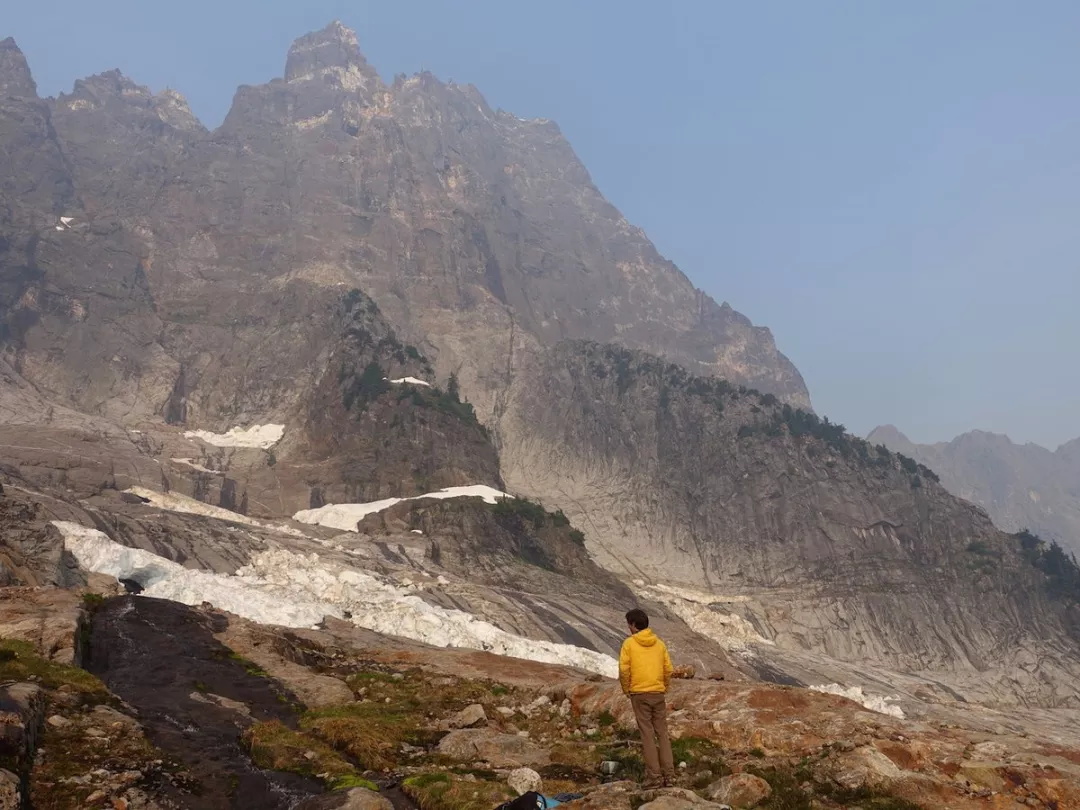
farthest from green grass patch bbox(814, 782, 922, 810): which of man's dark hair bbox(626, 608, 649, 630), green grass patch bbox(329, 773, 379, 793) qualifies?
green grass patch bbox(329, 773, 379, 793)

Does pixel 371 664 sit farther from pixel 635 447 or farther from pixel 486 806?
pixel 635 447

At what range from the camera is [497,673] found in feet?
110

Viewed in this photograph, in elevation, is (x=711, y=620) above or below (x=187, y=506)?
below

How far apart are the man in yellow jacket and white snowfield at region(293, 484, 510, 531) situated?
10751 centimetres

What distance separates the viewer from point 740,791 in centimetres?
1374

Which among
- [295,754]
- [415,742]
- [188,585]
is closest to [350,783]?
[295,754]

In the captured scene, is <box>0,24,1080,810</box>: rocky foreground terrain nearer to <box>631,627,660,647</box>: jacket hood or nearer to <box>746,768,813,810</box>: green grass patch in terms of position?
<box>746,768,813,810</box>: green grass patch

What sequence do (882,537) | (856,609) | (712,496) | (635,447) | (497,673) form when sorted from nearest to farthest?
1. (497,673)
2. (856,609)
3. (882,537)
4. (712,496)
5. (635,447)

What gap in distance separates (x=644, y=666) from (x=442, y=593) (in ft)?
227

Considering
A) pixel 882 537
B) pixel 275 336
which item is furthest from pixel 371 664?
pixel 275 336

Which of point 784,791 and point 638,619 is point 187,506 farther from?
point 784,791

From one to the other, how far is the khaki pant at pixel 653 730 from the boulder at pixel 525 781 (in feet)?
8.02

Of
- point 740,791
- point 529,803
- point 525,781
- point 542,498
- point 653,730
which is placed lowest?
point 525,781

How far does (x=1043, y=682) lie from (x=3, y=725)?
141m
